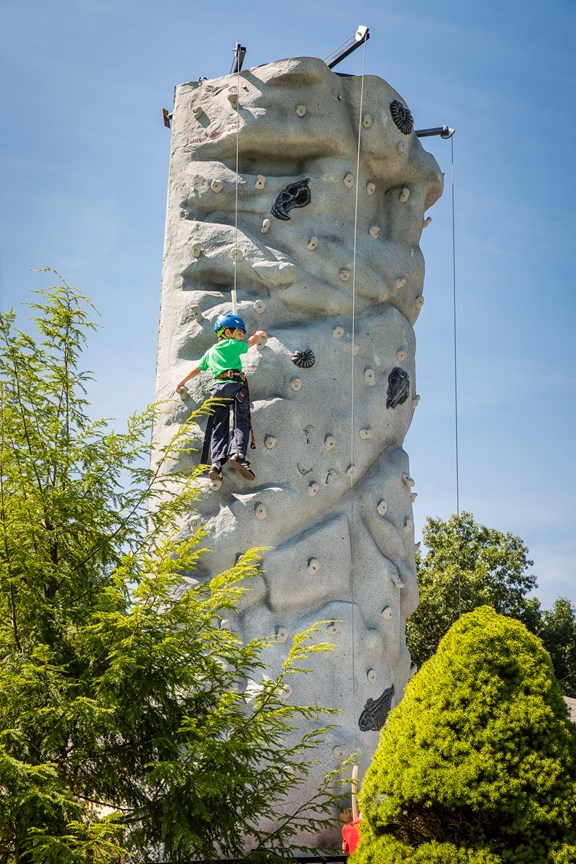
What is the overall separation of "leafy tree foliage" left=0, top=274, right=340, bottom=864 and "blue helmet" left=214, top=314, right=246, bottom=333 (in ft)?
6.98

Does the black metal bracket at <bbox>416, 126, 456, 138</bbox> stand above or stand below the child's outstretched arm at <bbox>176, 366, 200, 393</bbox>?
above

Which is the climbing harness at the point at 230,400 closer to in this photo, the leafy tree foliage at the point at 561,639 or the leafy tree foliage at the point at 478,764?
the leafy tree foliage at the point at 478,764

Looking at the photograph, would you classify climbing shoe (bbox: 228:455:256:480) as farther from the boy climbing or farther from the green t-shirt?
the green t-shirt

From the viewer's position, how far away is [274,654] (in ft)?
28.9

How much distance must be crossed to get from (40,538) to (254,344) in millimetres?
3516

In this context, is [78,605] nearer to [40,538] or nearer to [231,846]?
[40,538]

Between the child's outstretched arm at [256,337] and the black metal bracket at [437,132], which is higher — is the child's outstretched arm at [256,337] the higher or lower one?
the lower one

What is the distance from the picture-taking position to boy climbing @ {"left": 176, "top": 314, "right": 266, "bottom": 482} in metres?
8.91

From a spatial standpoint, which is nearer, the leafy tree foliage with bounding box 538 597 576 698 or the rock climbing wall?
the rock climbing wall

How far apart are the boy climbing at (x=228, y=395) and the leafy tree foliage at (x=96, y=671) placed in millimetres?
1861

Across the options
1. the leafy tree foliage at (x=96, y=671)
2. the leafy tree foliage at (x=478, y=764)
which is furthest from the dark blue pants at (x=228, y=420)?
the leafy tree foliage at (x=478, y=764)

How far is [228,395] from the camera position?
29.4 feet

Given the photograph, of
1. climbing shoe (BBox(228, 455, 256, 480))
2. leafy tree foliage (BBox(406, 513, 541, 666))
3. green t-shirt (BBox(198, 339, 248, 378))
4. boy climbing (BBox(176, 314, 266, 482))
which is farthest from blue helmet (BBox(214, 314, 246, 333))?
leafy tree foliage (BBox(406, 513, 541, 666))

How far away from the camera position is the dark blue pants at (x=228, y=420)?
892cm
